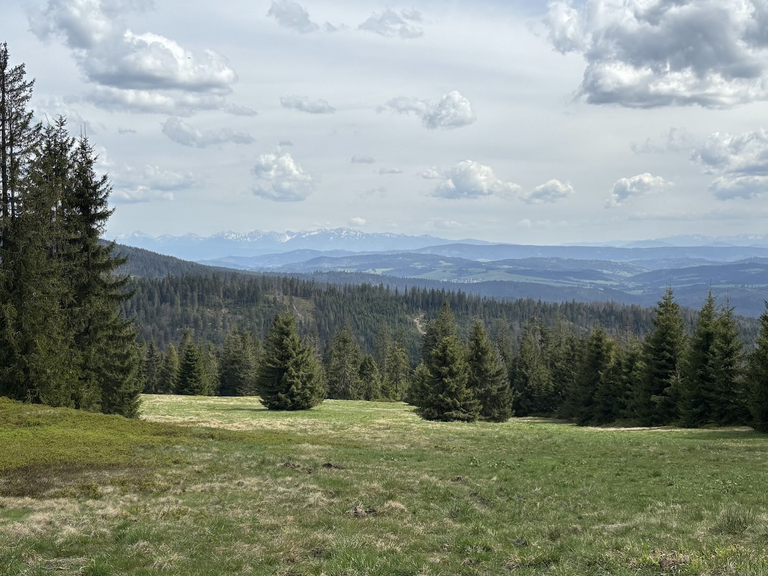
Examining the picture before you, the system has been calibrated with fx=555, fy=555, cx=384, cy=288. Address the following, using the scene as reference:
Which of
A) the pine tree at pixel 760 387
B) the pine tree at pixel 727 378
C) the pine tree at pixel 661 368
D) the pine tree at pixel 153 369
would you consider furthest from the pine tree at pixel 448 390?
the pine tree at pixel 153 369

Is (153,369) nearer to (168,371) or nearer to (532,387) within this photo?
(168,371)

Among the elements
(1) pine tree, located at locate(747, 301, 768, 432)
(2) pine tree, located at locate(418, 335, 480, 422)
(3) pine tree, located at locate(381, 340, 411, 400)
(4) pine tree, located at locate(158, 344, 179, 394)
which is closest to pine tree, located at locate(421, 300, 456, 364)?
(3) pine tree, located at locate(381, 340, 411, 400)

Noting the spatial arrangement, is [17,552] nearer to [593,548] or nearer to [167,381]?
[593,548]

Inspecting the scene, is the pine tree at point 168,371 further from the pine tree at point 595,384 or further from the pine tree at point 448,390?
the pine tree at point 595,384

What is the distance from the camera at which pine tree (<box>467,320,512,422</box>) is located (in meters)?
59.4

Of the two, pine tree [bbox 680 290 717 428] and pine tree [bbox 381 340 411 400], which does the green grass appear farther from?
pine tree [bbox 381 340 411 400]

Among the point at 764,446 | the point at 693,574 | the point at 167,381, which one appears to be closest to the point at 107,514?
the point at 693,574

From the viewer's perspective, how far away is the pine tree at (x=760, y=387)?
125 feet

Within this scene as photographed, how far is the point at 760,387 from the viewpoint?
3816 cm

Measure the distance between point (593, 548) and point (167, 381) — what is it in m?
107

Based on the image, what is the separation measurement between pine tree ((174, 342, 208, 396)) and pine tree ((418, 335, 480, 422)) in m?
52.4

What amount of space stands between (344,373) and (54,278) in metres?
80.7

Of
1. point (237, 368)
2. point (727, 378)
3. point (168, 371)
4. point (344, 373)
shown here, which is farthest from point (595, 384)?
point (168, 371)

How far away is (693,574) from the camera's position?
9000mm
